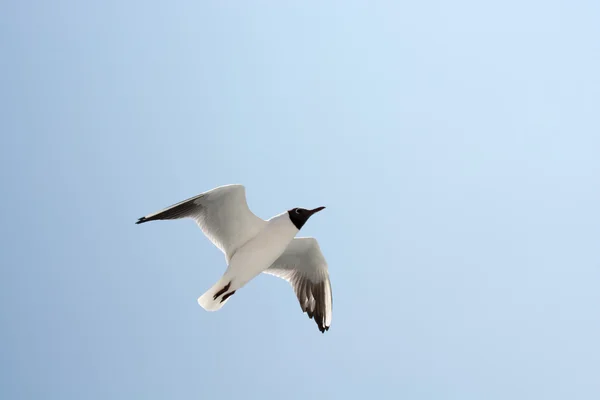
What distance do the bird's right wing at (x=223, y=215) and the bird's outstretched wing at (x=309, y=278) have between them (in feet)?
3.31

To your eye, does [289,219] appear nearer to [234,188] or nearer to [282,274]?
[234,188]

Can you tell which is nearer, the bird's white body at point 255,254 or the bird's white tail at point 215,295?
the bird's white body at point 255,254

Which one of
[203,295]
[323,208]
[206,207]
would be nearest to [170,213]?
[206,207]

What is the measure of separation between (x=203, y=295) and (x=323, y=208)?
188cm

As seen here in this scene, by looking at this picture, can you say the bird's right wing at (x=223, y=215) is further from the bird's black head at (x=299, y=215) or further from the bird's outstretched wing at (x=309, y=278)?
the bird's outstretched wing at (x=309, y=278)

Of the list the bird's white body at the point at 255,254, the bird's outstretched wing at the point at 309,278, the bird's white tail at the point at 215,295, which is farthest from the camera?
the bird's outstretched wing at the point at 309,278

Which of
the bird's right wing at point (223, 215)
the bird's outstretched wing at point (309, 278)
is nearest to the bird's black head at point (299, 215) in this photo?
the bird's right wing at point (223, 215)

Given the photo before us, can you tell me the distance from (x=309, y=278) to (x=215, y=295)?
1545mm

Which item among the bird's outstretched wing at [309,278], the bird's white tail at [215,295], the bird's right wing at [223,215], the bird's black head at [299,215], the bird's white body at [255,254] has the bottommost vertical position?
the bird's outstretched wing at [309,278]

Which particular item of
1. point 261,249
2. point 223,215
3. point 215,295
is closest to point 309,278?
point 261,249

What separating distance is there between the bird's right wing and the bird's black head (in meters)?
0.38

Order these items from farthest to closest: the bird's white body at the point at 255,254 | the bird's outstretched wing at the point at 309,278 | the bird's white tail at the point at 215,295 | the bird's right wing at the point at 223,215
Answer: the bird's outstretched wing at the point at 309,278, the bird's white tail at the point at 215,295, the bird's white body at the point at 255,254, the bird's right wing at the point at 223,215

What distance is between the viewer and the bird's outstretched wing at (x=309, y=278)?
10039 mm

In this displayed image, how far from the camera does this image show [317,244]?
32.5 ft
